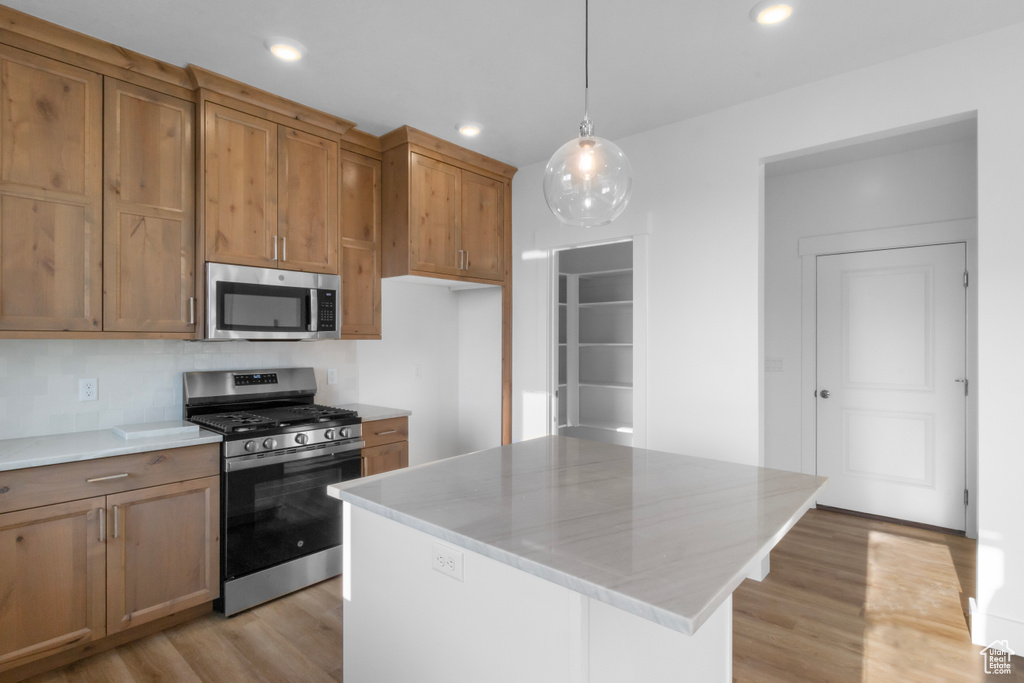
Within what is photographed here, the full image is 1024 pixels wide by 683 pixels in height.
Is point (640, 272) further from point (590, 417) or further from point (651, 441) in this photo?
point (590, 417)

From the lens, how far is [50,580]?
80.7 inches

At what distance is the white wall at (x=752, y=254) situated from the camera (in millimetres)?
2234

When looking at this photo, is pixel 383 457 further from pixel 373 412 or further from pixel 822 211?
pixel 822 211

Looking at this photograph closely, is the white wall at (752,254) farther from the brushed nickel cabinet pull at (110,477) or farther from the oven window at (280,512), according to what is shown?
the brushed nickel cabinet pull at (110,477)

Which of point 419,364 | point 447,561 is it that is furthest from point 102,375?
point 447,561

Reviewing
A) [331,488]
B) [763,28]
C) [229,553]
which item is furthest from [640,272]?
[229,553]

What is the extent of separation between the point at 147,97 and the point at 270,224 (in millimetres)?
748

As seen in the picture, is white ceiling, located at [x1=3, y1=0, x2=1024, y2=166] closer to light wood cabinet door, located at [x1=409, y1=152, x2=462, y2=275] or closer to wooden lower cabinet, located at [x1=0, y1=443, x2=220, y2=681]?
light wood cabinet door, located at [x1=409, y1=152, x2=462, y2=275]

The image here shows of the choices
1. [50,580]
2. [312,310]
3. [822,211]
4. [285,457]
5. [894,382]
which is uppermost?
[822,211]

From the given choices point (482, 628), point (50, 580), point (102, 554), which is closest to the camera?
point (482, 628)

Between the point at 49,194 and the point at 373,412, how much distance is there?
184 cm

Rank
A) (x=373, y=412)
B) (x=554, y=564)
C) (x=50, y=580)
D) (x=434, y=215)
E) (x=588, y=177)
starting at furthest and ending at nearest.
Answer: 1. (x=434, y=215)
2. (x=373, y=412)
3. (x=50, y=580)
4. (x=588, y=177)
5. (x=554, y=564)

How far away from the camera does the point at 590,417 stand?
5000mm

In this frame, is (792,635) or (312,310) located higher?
(312,310)
